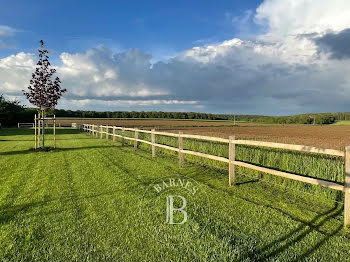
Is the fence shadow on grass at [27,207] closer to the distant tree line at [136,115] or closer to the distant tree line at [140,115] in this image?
the distant tree line at [136,115]

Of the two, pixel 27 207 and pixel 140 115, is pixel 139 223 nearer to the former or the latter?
pixel 27 207

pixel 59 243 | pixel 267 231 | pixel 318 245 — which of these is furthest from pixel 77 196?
pixel 318 245

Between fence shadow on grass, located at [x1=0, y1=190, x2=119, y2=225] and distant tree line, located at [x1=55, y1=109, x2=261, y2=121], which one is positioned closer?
fence shadow on grass, located at [x1=0, y1=190, x2=119, y2=225]

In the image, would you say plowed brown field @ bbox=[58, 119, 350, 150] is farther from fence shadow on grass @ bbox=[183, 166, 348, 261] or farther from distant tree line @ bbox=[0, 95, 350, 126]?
distant tree line @ bbox=[0, 95, 350, 126]

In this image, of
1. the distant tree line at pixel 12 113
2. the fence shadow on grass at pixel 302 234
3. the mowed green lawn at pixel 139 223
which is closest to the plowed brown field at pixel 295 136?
the fence shadow on grass at pixel 302 234

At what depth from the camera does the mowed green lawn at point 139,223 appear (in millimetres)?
3084

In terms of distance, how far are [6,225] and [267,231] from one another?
4241 millimetres

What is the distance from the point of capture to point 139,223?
386 cm

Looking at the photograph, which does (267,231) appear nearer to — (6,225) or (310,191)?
(310,191)

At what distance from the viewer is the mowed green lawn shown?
3.08m

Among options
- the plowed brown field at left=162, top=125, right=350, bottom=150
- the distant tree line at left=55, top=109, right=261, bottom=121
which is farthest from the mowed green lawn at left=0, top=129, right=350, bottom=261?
the distant tree line at left=55, top=109, right=261, bottom=121

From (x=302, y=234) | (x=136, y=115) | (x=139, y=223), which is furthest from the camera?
(x=136, y=115)

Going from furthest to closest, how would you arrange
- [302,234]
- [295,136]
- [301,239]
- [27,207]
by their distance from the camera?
[295,136], [27,207], [302,234], [301,239]

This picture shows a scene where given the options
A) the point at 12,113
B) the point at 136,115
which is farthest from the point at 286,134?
the point at 136,115
